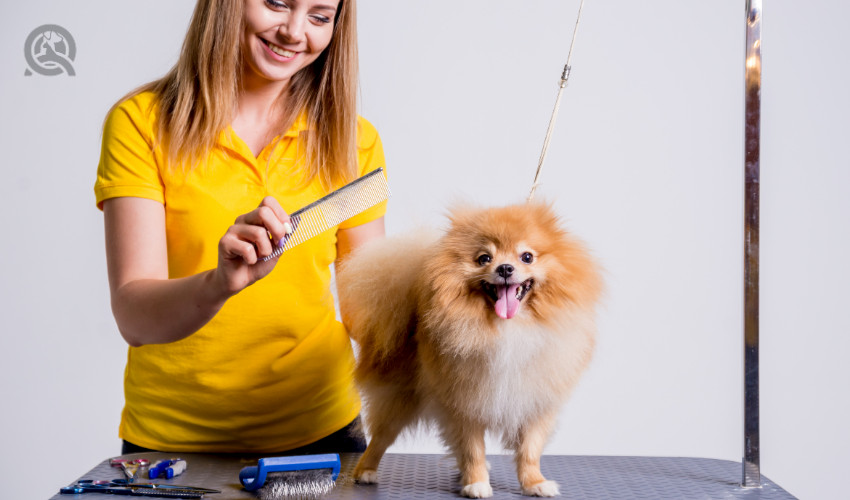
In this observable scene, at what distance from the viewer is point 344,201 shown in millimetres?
1471

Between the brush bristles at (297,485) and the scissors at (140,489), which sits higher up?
the brush bristles at (297,485)

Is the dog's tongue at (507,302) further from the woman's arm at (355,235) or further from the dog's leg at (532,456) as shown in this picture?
the woman's arm at (355,235)

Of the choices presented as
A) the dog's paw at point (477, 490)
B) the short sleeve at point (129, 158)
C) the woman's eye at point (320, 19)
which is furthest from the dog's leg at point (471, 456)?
the woman's eye at point (320, 19)

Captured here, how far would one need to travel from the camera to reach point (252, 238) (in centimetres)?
142

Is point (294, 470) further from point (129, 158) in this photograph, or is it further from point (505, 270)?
point (129, 158)

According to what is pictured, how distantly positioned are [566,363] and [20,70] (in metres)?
2.59

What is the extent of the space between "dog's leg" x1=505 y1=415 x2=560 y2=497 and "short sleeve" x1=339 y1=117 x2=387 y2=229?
698mm

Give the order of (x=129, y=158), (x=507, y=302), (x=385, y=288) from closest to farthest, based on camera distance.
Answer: (x=507, y=302) < (x=385, y=288) < (x=129, y=158)

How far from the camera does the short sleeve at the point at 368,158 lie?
204cm

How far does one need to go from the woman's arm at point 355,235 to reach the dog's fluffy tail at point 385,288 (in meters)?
0.21

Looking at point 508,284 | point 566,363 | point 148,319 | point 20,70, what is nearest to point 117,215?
point 148,319

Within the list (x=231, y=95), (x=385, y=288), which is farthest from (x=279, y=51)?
(x=385, y=288)

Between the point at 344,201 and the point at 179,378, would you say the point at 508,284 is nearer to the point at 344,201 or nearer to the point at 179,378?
the point at 344,201

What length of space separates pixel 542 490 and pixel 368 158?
96 cm
